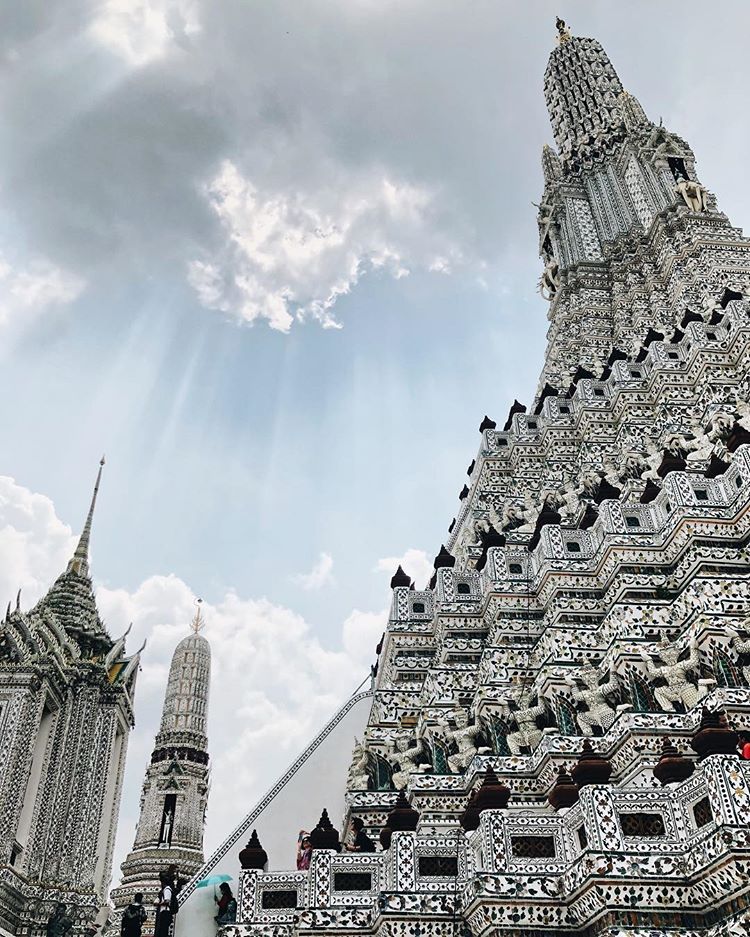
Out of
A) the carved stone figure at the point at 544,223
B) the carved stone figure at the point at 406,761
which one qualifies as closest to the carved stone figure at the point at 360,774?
the carved stone figure at the point at 406,761

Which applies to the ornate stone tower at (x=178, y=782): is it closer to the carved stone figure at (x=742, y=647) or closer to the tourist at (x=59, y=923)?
the tourist at (x=59, y=923)

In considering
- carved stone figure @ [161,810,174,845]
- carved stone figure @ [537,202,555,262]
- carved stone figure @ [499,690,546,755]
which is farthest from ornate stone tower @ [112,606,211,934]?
carved stone figure @ [537,202,555,262]

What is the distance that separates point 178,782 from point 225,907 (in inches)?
1336

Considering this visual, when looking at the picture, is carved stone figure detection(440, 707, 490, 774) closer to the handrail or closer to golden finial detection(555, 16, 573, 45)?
the handrail

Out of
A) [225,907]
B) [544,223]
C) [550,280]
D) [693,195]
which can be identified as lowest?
[225,907]

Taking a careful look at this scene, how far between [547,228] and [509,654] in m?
24.9

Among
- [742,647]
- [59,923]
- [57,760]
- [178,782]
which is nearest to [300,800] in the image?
[742,647]

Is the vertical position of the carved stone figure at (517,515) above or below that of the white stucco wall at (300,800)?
above

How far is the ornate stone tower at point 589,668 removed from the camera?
866 centimetres

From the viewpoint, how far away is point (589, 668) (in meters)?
13.9

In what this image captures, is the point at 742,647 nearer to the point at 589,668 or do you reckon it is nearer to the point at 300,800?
the point at 589,668

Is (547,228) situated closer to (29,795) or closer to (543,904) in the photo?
(29,795)

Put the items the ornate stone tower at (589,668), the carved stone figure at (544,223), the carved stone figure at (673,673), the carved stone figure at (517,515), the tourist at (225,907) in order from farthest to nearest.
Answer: the carved stone figure at (544,223)
the carved stone figure at (517,515)
the carved stone figure at (673,673)
the tourist at (225,907)
the ornate stone tower at (589,668)

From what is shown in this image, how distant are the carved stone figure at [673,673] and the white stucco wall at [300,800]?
27.7 ft
